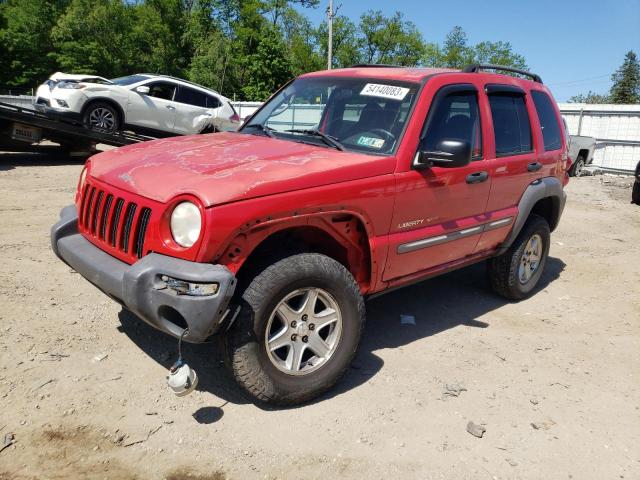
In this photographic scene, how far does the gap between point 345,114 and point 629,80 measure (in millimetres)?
88148

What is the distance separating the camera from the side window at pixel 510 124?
178 inches

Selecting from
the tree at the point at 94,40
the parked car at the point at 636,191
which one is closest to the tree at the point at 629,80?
the tree at the point at 94,40

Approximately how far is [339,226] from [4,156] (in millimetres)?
11621

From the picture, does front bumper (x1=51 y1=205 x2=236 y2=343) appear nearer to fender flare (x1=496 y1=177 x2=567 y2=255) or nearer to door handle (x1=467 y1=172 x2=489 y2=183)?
door handle (x1=467 y1=172 x2=489 y2=183)

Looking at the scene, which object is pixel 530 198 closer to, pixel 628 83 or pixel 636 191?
pixel 636 191

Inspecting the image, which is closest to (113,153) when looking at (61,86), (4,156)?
(61,86)

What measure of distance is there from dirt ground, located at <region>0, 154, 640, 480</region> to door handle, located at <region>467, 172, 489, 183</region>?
1257 mm

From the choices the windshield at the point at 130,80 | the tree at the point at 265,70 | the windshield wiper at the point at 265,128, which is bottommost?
the windshield wiper at the point at 265,128

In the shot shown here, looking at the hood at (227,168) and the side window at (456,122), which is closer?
the hood at (227,168)

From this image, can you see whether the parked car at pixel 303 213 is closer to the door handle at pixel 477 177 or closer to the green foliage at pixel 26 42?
the door handle at pixel 477 177

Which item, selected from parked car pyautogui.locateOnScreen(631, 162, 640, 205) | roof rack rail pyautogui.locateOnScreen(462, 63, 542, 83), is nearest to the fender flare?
roof rack rail pyautogui.locateOnScreen(462, 63, 542, 83)

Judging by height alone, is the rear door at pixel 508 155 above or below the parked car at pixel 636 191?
above

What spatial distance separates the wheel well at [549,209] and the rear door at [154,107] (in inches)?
384

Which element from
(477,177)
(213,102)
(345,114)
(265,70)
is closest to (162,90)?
(213,102)
